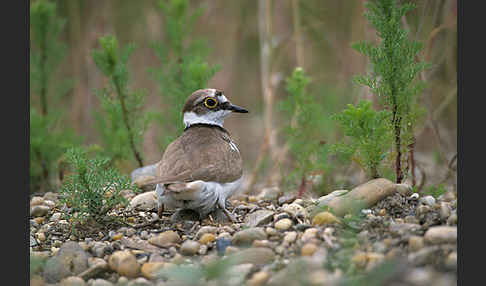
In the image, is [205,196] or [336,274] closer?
[336,274]

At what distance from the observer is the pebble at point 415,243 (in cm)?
340

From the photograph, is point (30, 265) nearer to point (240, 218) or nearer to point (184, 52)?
point (240, 218)

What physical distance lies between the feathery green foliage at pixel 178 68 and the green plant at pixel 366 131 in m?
1.92

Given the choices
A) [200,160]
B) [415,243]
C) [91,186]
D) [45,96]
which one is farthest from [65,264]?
[45,96]

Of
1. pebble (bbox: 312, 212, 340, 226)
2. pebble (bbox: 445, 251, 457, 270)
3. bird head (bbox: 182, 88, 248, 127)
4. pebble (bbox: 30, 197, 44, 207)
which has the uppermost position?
bird head (bbox: 182, 88, 248, 127)

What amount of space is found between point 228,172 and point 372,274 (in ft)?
6.81

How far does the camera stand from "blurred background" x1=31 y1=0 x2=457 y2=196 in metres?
6.77

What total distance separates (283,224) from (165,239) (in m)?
0.94

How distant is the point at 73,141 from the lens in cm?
691

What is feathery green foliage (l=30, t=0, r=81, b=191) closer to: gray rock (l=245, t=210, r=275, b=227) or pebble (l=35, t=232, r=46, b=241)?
pebble (l=35, t=232, r=46, b=241)

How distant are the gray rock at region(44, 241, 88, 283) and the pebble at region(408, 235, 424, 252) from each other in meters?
2.29

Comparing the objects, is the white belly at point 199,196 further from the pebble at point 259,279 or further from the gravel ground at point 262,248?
the pebble at point 259,279

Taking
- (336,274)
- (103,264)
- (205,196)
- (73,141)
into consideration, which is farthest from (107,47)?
(336,274)

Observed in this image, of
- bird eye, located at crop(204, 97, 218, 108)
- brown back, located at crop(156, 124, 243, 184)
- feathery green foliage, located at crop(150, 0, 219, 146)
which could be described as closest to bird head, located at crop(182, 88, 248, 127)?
bird eye, located at crop(204, 97, 218, 108)
